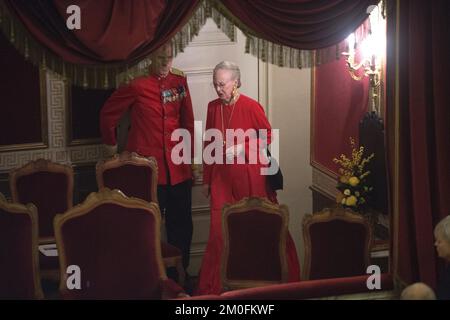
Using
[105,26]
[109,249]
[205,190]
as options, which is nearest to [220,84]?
[205,190]

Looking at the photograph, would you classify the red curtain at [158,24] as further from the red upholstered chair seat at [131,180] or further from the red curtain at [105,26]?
the red upholstered chair seat at [131,180]

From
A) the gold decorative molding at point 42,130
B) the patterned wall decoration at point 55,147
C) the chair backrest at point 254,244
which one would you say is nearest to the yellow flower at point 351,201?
the chair backrest at point 254,244

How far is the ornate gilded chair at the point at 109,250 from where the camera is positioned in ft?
13.5

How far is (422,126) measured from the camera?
14.3 feet

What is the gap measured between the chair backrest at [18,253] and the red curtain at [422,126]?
1453 millimetres

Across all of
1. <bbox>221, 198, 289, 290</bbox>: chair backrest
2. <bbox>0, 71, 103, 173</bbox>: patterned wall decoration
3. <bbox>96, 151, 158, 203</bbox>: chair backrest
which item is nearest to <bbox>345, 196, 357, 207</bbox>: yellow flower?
<bbox>221, 198, 289, 290</bbox>: chair backrest

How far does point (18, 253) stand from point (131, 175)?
3.29 ft

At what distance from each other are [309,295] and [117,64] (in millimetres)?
1281

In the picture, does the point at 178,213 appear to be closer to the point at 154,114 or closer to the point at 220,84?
the point at 154,114

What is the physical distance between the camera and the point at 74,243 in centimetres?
413

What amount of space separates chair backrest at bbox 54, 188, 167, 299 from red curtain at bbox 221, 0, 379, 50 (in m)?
0.89
